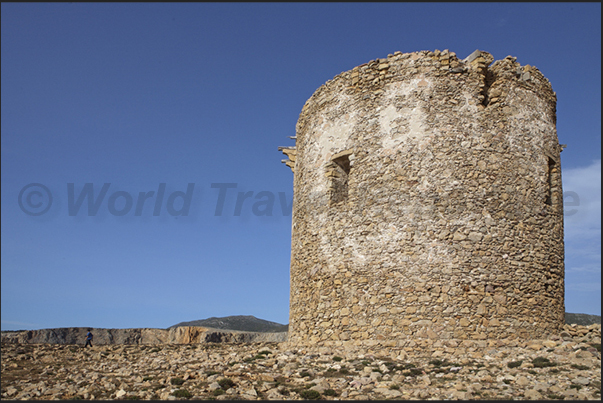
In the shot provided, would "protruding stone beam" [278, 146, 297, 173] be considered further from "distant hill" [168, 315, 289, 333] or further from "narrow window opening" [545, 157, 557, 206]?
"distant hill" [168, 315, 289, 333]

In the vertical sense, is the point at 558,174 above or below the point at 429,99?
below

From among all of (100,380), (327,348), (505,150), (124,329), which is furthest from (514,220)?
(124,329)

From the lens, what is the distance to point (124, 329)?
17281 mm

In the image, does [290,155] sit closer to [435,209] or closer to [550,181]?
[435,209]

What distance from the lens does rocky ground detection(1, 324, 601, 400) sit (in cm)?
710

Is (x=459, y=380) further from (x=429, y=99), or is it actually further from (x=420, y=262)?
(x=429, y=99)

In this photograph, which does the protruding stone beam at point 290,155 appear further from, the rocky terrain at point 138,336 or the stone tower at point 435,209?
the rocky terrain at point 138,336

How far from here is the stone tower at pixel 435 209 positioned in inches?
368

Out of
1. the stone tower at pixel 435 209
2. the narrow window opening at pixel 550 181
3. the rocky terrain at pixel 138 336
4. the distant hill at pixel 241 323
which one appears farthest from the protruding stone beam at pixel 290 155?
the distant hill at pixel 241 323

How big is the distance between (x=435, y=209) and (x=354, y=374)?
349 cm

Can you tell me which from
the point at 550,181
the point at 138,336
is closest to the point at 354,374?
the point at 550,181

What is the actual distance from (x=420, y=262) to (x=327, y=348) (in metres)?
2.49

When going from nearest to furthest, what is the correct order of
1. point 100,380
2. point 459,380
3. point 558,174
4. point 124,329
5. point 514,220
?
point 459,380, point 100,380, point 514,220, point 558,174, point 124,329

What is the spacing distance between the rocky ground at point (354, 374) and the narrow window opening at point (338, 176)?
127 inches
